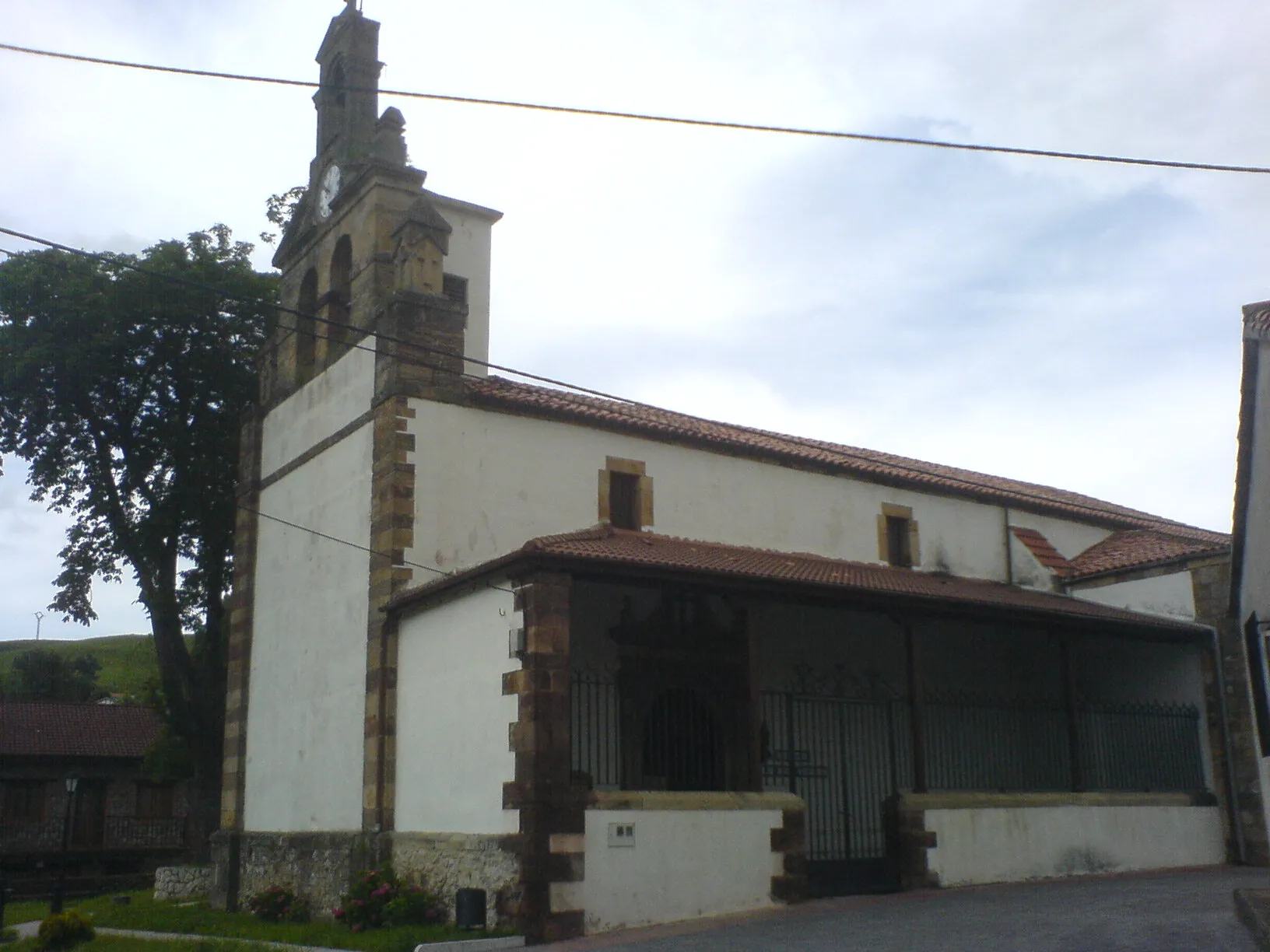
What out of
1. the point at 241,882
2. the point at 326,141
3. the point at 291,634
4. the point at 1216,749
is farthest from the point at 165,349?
the point at 1216,749

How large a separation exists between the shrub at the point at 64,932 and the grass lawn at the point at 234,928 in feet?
0.76

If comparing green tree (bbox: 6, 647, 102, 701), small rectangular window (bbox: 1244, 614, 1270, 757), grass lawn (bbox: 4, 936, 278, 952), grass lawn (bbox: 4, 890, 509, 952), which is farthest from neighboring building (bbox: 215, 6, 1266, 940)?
green tree (bbox: 6, 647, 102, 701)

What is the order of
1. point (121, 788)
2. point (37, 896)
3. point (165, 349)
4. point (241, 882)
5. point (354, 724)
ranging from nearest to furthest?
point (354, 724), point (241, 882), point (165, 349), point (37, 896), point (121, 788)

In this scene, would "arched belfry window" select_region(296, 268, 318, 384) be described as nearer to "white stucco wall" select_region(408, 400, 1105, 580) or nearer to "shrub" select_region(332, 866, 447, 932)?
"white stucco wall" select_region(408, 400, 1105, 580)

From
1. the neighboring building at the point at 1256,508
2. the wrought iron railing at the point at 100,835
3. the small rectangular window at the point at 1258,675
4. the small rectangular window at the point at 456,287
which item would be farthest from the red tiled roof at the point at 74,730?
the neighboring building at the point at 1256,508

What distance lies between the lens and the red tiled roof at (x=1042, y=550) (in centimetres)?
2214

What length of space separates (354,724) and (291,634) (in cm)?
294

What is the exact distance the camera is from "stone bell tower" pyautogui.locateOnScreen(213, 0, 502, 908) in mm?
15852

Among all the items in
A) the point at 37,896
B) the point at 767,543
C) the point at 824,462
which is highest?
the point at 824,462

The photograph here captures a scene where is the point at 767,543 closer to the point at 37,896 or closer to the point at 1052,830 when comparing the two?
the point at 1052,830

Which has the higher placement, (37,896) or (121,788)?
(121,788)

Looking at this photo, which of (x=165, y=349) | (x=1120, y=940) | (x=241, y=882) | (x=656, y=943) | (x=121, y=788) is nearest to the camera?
(x=1120, y=940)

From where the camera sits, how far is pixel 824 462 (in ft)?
66.3

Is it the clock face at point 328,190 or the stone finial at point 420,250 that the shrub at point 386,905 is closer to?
the stone finial at point 420,250
